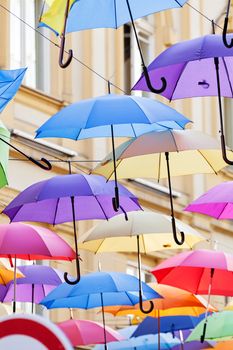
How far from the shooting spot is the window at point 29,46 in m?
21.8

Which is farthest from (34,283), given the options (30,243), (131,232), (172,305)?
(172,305)

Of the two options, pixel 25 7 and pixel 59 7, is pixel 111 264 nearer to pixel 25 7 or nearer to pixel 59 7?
pixel 25 7

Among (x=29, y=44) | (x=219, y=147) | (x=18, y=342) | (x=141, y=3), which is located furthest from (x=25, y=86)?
(x=18, y=342)

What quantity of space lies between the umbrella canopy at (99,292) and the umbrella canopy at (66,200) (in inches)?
30.8

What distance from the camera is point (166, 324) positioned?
17.8 metres

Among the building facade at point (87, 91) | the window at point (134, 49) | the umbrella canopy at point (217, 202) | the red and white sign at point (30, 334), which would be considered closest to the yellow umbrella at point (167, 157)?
the umbrella canopy at point (217, 202)

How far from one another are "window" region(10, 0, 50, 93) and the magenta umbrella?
23.3 ft

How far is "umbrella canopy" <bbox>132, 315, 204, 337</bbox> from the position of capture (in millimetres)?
17500

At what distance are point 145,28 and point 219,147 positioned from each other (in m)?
11.7

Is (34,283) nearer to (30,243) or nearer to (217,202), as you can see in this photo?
(30,243)

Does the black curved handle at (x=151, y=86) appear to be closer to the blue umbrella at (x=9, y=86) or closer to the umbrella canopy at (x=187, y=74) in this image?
the umbrella canopy at (x=187, y=74)

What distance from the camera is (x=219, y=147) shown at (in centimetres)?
1455

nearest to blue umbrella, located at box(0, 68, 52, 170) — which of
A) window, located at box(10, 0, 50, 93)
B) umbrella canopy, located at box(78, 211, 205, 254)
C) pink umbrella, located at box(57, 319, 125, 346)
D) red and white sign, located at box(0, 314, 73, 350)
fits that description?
umbrella canopy, located at box(78, 211, 205, 254)

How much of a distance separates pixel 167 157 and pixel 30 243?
5.57 feet
